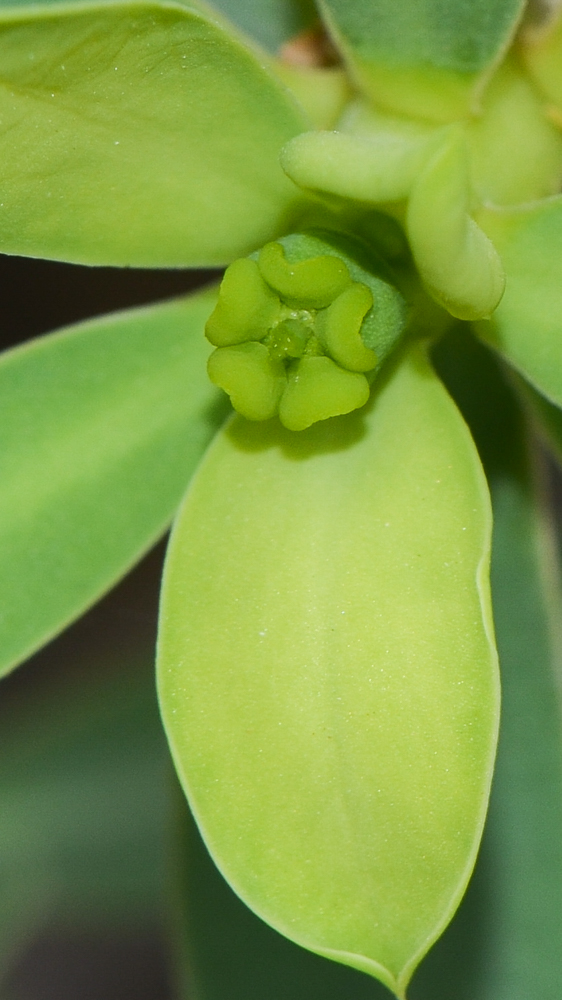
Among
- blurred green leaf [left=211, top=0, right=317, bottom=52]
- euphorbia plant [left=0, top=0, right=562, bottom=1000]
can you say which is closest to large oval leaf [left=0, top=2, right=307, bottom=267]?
euphorbia plant [left=0, top=0, right=562, bottom=1000]

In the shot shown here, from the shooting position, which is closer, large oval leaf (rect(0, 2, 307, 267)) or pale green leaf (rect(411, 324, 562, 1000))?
large oval leaf (rect(0, 2, 307, 267))

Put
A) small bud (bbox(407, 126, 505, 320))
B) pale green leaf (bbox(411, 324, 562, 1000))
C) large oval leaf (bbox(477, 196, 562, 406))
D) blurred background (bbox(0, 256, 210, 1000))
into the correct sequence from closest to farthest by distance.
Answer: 1. small bud (bbox(407, 126, 505, 320))
2. large oval leaf (bbox(477, 196, 562, 406))
3. pale green leaf (bbox(411, 324, 562, 1000))
4. blurred background (bbox(0, 256, 210, 1000))

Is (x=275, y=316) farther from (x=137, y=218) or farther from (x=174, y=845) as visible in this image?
(x=174, y=845)

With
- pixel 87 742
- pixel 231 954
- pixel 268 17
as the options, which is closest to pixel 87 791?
pixel 87 742

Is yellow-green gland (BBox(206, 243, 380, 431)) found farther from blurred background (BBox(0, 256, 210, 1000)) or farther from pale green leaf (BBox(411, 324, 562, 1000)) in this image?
blurred background (BBox(0, 256, 210, 1000))

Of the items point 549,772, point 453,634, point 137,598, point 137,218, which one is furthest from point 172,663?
point 137,598

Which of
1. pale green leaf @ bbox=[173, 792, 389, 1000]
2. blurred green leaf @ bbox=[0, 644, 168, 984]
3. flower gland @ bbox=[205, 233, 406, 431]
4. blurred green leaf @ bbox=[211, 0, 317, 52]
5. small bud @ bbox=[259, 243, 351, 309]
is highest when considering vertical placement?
blurred green leaf @ bbox=[211, 0, 317, 52]
